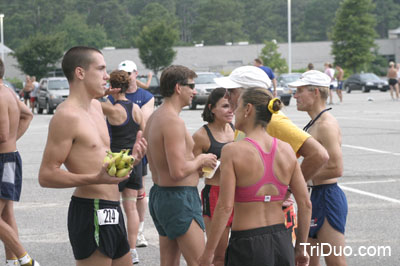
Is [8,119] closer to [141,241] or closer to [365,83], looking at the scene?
[141,241]

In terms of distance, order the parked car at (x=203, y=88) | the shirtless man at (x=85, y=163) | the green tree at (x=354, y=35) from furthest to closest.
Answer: the green tree at (x=354, y=35) < the parked car at (x=203, y=88) < the shirtless man at (x=85, y=163)

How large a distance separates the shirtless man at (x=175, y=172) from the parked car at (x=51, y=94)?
29.5 metres

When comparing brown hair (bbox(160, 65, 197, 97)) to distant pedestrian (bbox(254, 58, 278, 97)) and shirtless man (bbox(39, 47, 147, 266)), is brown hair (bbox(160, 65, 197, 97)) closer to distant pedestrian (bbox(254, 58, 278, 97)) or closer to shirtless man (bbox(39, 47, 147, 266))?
shirtless man (bbox(39, 47, 147, 266))

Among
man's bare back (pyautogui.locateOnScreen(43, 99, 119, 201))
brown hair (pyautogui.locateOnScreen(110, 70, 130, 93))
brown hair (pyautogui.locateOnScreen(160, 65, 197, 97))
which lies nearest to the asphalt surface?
brown hair (pyautogui.locateOnScreen(110, 70, 130, 93))

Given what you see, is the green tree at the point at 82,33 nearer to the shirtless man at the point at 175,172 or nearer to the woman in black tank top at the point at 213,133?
the woman in black tank top at the point at 213,133

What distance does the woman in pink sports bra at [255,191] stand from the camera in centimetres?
423

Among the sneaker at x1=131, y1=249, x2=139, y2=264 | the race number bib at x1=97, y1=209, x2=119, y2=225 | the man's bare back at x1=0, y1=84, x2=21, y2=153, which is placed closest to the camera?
the race number bib at x1=97, y1=209, x2=119, y2=225

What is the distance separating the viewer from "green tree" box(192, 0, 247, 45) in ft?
435

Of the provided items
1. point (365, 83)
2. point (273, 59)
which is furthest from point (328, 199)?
point (273, 59)

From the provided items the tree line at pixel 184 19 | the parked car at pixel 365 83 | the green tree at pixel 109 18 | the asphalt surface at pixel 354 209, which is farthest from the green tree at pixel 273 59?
the asphalt surface at pixel 354 209

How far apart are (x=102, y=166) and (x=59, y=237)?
168 inches

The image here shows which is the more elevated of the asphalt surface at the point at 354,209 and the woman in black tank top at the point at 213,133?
the woman in black tank top at the point at 213,133

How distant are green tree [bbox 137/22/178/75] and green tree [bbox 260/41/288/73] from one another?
10409 mm

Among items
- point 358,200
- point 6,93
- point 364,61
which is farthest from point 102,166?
point 364,61
